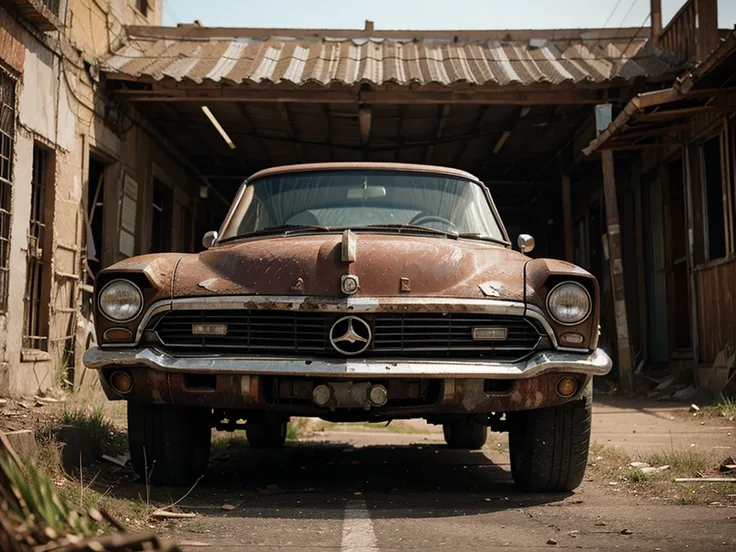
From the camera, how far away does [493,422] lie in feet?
16.4

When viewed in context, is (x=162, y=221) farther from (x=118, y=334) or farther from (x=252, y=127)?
(x=118, y=334)

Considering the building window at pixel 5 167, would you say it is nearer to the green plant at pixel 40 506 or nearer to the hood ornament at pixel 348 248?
the hood ornament at pixel 348 248

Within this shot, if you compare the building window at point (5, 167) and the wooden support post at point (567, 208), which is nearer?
the building window at point (5, 167)

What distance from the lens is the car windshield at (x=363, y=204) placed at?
5.64 m

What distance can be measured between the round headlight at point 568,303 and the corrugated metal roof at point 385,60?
22.0ft

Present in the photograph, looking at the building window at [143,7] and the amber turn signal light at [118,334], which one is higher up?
the building window at [143,7]

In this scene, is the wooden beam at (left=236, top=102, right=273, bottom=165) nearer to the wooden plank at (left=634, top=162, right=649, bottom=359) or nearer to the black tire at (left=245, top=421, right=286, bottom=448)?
the wooden plank at (left=634, top=162, right=649, bottom=359)

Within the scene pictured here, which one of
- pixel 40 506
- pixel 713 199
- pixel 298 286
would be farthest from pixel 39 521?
pixel 713 199

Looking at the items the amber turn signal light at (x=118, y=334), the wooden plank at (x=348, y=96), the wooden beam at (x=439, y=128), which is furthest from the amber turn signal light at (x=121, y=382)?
the wooden beam at (x=439, y=128)

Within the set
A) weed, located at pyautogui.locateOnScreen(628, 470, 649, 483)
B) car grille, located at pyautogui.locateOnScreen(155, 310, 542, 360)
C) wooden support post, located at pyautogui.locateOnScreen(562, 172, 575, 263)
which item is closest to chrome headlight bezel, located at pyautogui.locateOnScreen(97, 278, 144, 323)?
car grille, located at pyautogui.locateOnScreen(155, 310, 542, 360)

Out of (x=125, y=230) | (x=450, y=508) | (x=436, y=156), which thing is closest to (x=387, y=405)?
(x=450, y=508)

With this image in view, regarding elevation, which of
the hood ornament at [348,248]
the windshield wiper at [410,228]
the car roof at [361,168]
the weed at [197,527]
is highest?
the car roof at [361,168]

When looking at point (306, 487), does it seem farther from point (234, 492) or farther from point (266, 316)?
point (266, 316)

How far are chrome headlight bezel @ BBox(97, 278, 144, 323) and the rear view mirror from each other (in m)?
1.67
